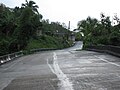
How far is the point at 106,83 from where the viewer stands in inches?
455

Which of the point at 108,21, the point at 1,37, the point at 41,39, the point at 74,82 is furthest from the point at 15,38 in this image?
the point at 74,82

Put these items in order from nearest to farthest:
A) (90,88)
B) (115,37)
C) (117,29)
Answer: (90,88), (115,37), (117,29)

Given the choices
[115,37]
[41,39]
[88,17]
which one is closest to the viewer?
[115,37]

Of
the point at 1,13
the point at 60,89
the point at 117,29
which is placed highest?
the point at 1,13

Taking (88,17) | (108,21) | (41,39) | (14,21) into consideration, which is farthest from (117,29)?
(88,17)

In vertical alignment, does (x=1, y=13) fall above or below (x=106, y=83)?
above

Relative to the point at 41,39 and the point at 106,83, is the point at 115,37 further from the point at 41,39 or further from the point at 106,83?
the point at 41,39

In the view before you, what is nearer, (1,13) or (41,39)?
(1,13)

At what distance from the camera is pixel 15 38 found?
62375mm

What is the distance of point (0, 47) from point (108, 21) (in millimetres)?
23594

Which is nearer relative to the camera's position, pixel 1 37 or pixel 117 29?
pixel 117 29

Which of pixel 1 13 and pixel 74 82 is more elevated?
pixel 1 13

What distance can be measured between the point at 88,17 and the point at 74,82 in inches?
4836

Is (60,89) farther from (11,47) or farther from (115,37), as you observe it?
(11,47)
